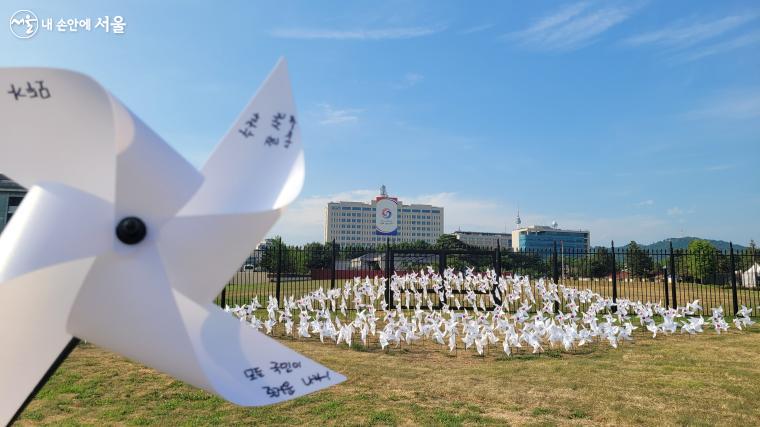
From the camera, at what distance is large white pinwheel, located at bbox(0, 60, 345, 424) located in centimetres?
261

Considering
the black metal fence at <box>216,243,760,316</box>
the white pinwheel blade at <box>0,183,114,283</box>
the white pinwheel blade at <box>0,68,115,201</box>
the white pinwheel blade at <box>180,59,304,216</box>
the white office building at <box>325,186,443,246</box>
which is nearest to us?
the white pinwheel blade at <box>0,183,114,283</box>

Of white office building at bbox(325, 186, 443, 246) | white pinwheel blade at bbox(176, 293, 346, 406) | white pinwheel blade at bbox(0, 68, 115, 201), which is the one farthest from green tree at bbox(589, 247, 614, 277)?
white office building at bbox(325, 186, 443, 246)

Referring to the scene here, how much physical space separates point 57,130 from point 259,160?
118 cm

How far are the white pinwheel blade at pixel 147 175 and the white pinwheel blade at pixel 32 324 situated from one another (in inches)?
16.4

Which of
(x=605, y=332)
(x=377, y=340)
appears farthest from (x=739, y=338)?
Result: (x=377, y=340)

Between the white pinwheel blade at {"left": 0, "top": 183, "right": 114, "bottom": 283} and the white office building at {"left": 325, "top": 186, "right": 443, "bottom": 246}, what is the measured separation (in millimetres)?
148204

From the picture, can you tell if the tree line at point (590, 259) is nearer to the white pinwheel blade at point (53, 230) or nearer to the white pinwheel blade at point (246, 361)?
the white pinwheel blade at point (246, 361)

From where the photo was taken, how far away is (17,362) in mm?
2670

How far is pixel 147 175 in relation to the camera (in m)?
2.85

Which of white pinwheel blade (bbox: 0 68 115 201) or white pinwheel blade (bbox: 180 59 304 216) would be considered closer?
white pinwheel blade (bbox: 0 68 115 201)

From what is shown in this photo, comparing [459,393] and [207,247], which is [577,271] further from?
[207,247]

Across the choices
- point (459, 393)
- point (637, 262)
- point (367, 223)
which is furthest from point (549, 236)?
point (459, 393)

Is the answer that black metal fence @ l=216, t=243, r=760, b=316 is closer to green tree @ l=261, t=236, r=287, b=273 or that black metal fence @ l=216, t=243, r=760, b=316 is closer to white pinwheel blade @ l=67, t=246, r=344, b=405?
green tree @ l=261, t=236, r=287, b=273

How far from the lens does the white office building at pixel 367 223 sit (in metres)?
157
